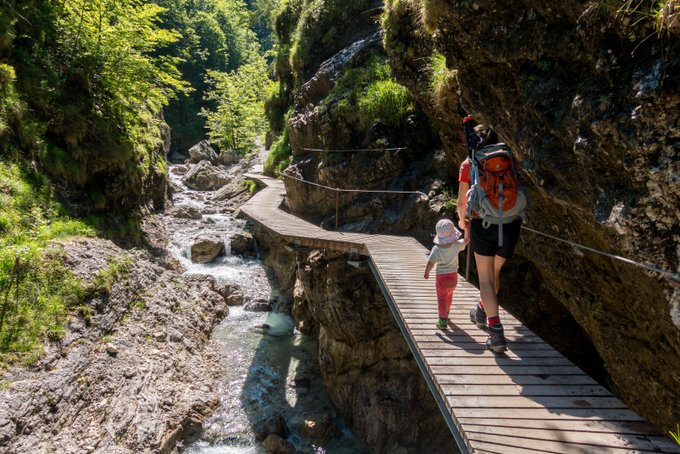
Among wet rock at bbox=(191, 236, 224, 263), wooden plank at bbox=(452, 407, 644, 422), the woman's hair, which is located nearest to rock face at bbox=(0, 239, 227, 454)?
wet rock at bbox=(191, 236, 224, 263)

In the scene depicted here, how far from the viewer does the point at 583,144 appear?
370cm

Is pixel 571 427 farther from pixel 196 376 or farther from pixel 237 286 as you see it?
pixel 237 286

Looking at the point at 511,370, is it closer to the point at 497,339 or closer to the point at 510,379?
the point at 510,379

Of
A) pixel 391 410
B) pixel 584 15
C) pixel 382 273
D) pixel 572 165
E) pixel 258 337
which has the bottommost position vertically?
pixel 258 337

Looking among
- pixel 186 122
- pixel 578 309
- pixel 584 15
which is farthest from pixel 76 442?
pixel 186 122

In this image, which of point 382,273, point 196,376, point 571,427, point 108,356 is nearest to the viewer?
point 571,427

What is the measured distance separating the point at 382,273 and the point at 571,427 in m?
4.24

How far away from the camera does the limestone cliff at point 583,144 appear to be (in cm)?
312

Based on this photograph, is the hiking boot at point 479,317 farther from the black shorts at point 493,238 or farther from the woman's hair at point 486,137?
the woman's hair at point 486,137

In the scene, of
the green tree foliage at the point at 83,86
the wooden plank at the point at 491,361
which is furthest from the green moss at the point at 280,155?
the wooden plank at the point at 491,361

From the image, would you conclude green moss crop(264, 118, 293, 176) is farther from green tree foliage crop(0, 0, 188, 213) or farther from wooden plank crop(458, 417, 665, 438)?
wooden plank crop(458, 417, 665, 438)

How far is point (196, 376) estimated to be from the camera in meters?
9.98

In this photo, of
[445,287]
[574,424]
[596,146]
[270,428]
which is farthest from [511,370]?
[270,428]

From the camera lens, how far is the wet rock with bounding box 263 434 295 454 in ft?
28.2
